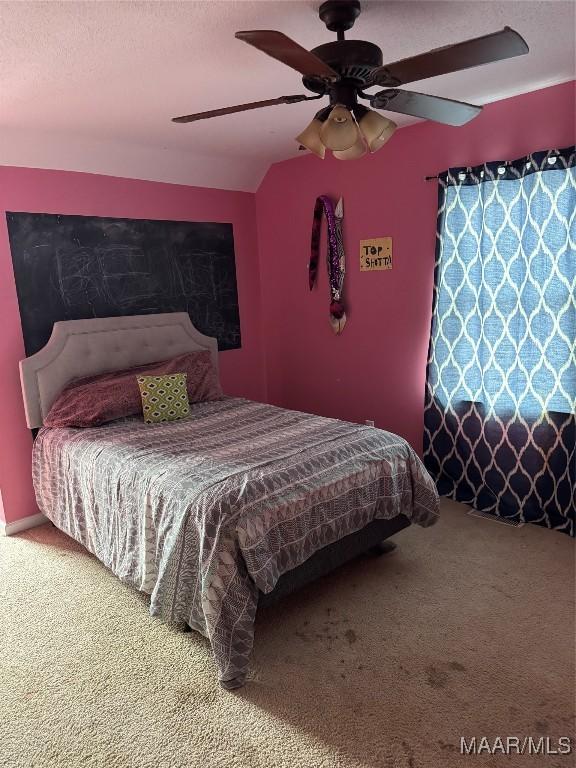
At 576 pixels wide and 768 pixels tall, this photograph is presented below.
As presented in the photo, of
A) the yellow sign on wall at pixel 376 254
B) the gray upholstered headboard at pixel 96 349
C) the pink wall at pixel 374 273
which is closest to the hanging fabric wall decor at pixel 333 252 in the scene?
the pink wall at pixel 374 273

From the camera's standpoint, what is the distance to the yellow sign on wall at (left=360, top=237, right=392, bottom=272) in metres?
3.64

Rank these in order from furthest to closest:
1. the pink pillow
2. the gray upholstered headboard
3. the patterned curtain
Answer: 1. the gray upholstered headboard
2. the pink pillow
3. the patterned curtain

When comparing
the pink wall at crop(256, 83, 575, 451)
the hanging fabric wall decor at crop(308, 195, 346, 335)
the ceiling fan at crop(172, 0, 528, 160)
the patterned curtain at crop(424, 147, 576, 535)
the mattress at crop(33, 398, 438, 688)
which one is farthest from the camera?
the hanging fabric wall decor at crop(308, 195, 346, 335)

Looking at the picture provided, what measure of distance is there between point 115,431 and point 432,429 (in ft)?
6.53

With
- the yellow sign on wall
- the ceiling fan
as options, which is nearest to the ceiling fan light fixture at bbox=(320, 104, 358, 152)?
the ceiling fan

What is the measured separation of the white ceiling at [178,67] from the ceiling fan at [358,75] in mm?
226

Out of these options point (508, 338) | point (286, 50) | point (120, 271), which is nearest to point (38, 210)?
point (120, 271)

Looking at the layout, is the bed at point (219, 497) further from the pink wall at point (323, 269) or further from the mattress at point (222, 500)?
the pink wall at point (323, 269)

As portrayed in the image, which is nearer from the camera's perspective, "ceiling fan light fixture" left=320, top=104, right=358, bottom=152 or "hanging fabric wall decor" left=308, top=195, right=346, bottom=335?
"ceiling fan light fixture" left=320, top=104, right=358, bottom=152

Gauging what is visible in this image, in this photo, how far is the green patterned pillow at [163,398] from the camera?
325 cm

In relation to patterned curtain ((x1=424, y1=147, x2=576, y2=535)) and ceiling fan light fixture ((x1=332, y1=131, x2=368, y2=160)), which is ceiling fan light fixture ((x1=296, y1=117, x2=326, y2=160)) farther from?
patterned curtain ((x1=424, y1=147, x2=576, y2=535))

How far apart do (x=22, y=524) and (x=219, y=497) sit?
1.97 metres

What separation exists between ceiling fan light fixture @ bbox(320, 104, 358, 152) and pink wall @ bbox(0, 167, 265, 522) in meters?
2.22

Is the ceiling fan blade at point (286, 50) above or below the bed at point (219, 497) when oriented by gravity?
above
